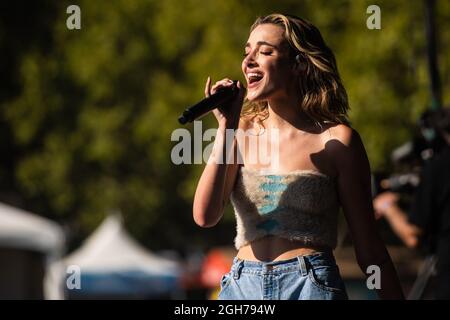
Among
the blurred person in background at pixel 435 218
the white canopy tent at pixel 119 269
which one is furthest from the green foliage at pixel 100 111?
the blurred person in background at pixel 435 218

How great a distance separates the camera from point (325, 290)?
3.43 meters

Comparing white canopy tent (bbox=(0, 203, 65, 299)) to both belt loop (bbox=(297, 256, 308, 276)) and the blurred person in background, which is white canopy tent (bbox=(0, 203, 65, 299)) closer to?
the blurred person in background

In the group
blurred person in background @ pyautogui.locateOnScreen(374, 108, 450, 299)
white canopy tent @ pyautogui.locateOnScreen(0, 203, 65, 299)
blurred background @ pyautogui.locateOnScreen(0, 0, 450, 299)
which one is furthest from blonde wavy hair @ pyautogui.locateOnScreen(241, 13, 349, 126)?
white canopy tent @ pyautogui.locateOnScreen(0, 203, 65, 299)

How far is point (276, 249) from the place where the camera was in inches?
138

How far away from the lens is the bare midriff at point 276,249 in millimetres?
3492

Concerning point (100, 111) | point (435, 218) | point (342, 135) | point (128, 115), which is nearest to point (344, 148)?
point (342, 135)

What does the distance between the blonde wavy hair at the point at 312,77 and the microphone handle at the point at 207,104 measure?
263 mm

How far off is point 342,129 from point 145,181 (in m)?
24.9

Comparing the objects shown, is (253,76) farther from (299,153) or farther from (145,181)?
(145,181)

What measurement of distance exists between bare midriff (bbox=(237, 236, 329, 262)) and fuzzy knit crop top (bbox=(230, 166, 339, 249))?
0.02 meters

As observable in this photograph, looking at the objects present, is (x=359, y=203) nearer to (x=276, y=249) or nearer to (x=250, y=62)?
(x=276, y=249)

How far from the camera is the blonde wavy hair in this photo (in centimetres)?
370

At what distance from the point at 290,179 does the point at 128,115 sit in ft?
77.6
